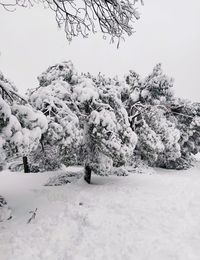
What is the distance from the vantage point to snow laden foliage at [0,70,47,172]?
6812 mm

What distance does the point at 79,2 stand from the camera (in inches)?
213

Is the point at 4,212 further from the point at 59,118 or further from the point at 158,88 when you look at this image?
the point at 158,88

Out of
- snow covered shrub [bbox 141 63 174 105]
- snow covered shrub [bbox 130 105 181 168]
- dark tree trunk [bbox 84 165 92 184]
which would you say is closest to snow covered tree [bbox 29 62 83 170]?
dark tree trunk [bbox 84 165 92 184]

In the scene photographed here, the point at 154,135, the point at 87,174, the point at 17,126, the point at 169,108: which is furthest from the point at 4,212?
the point at 169,108

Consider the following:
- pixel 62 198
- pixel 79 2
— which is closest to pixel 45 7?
pixel 79 2

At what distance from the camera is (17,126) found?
6996mm

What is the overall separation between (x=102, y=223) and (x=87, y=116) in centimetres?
491

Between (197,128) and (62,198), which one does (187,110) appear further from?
(62,198)

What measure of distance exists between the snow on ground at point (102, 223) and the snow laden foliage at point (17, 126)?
2.27 metres

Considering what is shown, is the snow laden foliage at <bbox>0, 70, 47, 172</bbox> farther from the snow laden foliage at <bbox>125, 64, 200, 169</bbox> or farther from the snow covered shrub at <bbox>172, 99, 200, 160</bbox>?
the snow covered shrub at <bbox>172, 99, 200, 160</bbox>

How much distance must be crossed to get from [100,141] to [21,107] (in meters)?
5.05

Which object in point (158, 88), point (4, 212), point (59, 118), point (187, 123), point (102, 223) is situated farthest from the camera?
point (187, 123)

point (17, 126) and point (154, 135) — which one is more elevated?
point (17, 126)

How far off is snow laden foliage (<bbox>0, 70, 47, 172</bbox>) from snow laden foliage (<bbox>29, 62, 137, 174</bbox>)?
274cm
